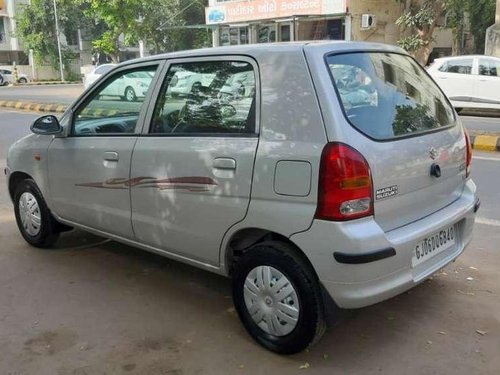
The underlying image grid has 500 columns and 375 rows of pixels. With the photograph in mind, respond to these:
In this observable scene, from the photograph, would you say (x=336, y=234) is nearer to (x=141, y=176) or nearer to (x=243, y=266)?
(x=243, y=266)

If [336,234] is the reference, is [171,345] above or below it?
below

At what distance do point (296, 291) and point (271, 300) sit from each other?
20 cm

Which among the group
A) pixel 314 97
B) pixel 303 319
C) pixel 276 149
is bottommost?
pixel 303 319

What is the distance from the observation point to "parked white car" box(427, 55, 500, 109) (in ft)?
43.9

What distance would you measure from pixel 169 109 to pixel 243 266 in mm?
1139

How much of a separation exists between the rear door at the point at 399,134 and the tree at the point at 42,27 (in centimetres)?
4356

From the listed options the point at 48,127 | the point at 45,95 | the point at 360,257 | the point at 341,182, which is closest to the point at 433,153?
the point at 341,182

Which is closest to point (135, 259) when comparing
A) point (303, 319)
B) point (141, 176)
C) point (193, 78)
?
point (141, 176)

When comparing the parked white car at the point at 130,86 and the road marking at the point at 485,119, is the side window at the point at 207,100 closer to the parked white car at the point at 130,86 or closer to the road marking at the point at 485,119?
the parked white car at the point at 130,86

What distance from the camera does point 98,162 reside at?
157 inches

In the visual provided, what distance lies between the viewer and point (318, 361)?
3027 millimetres

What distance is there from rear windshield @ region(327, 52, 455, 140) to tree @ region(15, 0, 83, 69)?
143 ft

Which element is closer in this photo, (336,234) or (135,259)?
(336,234)

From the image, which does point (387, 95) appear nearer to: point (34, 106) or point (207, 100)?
point (207, 100)
